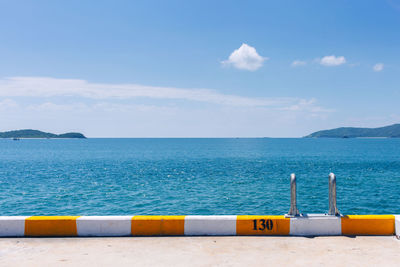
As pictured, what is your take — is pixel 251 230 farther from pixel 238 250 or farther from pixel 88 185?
pixel 88 185

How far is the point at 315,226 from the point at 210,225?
1932 millimetres

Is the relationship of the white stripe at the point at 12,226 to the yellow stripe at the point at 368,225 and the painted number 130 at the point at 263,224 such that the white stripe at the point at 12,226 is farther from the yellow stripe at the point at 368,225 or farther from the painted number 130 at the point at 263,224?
the yellow stripe at the point at 368,225

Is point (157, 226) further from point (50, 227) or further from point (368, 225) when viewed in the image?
point (368, 225)

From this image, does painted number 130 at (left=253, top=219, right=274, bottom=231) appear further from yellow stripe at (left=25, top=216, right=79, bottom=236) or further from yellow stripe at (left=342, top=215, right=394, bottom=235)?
yellow stripe at (left=25, top=216, right=79, bottom=236)

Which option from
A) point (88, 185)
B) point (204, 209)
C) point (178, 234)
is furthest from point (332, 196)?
point (88, 185)

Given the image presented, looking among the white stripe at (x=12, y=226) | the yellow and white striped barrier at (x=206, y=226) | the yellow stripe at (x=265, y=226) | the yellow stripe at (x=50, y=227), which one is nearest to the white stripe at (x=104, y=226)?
the yellow and white striped barrier at (x=206, y=226)

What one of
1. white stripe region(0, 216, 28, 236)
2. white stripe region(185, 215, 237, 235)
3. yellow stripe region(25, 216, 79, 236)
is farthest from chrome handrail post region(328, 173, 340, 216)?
white stripe region(0, 216, 28, 236)

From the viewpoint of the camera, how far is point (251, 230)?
5758 millimetres

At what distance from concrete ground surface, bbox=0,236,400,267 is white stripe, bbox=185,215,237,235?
160mm

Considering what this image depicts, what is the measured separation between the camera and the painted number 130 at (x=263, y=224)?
18.9 ft

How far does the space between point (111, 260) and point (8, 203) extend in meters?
20.3

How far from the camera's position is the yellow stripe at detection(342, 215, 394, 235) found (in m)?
5.71

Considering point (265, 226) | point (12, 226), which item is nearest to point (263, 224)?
point (265, 226)

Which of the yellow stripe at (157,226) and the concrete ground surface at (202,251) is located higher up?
the yellow stripe at (157,226)
